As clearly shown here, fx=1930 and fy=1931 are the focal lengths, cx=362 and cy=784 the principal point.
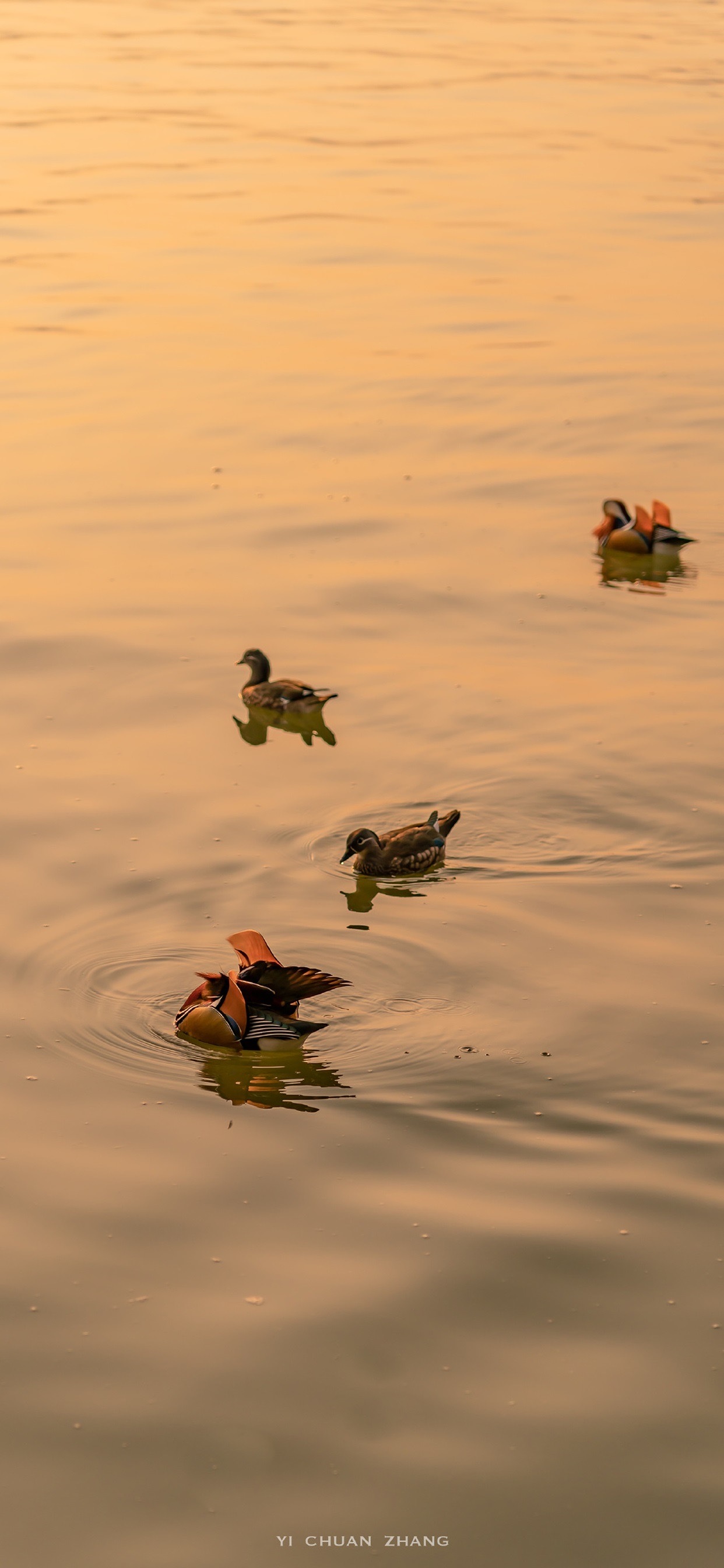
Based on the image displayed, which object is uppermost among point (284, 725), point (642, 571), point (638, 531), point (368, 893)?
point (638, 531)

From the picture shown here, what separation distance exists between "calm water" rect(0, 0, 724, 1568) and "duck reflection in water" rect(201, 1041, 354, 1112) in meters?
0.03

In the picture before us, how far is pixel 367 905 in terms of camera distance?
9734 mm

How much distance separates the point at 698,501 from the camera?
53.6ft

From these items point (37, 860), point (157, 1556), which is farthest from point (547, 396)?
point (157, 1556)

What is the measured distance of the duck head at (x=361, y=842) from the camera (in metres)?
9.84

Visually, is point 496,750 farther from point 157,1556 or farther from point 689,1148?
point 157,1556

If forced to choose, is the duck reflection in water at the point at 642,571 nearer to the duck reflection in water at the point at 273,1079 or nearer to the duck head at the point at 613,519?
the duck head at the point at 613,519

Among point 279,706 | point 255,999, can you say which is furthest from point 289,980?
point 279,706

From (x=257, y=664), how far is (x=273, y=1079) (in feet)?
16.1

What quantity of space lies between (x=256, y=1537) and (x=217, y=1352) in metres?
0.85

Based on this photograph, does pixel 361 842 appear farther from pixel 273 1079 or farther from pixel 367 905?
pixel 273 1079

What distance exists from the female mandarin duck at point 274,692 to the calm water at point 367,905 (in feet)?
0.67

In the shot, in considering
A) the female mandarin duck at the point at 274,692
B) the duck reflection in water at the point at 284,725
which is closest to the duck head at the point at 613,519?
the female mandarin duck at the point at 274,692

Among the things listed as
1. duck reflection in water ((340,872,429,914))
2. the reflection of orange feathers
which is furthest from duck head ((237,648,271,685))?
the reflection of orange feathers
